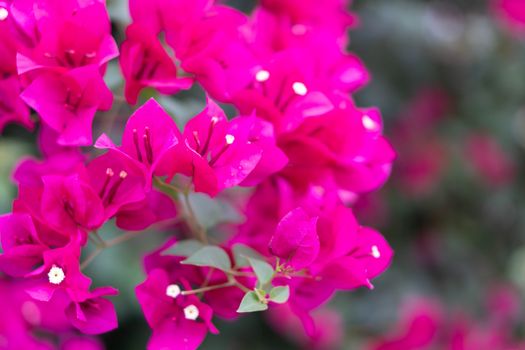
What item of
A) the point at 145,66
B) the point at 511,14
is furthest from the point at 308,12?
the point at 511,14

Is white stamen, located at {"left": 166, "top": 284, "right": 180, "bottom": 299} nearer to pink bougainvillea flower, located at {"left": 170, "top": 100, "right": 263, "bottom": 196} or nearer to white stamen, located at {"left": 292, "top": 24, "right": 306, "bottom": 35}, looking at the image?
pink bougainvillea flower, located at {"left": 170, "top": 100, "right": 263, "bottom": 196}

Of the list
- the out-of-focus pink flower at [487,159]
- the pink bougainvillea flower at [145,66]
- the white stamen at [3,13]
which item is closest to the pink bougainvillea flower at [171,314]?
the pink bougainvillea flower at [145,66]

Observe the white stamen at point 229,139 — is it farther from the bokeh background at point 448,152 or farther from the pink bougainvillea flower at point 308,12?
the bokeh background at point 448,152

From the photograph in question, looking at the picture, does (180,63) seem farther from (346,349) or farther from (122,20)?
(346,349)

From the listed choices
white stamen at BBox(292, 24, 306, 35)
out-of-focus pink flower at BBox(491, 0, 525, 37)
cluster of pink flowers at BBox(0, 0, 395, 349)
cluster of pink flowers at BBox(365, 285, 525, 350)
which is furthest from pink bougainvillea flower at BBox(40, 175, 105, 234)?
out-of-focus pink flower at BBox(491, 0, 525, 37)

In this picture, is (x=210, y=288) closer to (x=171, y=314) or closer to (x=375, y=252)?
(x=171, y=314)

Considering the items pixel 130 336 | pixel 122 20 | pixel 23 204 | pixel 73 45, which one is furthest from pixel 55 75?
pixel 130 336
